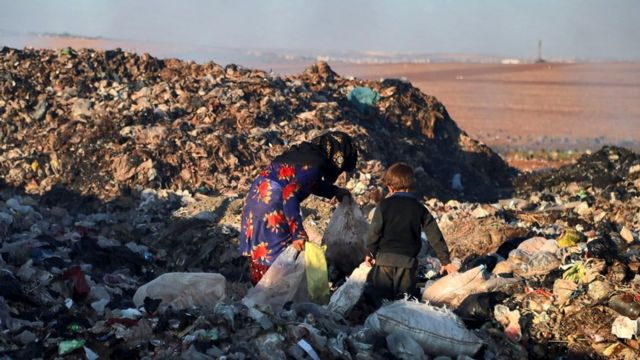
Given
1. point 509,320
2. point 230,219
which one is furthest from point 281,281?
point 230,219

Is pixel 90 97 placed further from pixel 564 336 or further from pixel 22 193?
pixel 564 336

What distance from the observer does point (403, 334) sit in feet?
14.5

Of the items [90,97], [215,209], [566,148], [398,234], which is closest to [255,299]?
[398,234]

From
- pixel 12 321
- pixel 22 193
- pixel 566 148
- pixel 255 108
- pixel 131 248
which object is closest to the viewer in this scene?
pixel 12 321

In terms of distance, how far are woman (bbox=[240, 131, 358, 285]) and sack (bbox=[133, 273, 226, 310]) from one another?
355 millimetres

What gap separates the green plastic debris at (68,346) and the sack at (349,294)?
1552mm

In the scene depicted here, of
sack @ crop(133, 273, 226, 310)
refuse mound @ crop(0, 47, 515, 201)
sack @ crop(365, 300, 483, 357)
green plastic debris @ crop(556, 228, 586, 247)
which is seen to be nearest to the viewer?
sack @ crop(365, 300, 483, 357)

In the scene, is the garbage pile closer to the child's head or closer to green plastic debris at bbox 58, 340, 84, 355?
the child's head

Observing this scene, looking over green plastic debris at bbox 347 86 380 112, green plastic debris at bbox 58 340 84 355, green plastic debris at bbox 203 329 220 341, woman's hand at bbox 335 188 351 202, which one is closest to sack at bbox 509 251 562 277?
woman's hand at bbox 335 188 351 202

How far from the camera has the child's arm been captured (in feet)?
16.1

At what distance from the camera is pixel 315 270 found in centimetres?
498

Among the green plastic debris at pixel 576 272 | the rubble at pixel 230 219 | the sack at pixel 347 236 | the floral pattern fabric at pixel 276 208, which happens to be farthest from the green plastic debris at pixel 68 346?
the green plastic debris at pixel 576 272

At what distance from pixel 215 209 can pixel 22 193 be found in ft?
10.3

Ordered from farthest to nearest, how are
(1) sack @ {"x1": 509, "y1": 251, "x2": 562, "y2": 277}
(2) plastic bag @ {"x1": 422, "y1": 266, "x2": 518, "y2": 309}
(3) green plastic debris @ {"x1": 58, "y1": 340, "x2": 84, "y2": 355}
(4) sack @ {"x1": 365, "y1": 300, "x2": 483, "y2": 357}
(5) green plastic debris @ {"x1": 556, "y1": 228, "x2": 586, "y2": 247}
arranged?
(5) green plastic debris @ {"x1": 556, "y1": 228, "x2": 586, "y2": 247} → (1) sack @ {"x1": 509, "y1": 251, "x2": 562, "y2": 277} → (2) plastic bag @ {"x1": 422, "y1": 266, "x2": 518, "y2": 309} → (4) sack @ {"x1": 365, "y1": 300, "x2": 483, "y2": 357} → (3) green plastic debris @ {"x1": 58, "y1": 340, "x2": 84, "y2": 355}
